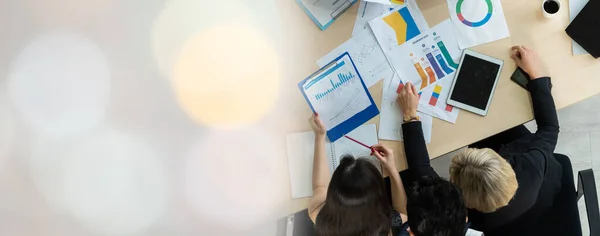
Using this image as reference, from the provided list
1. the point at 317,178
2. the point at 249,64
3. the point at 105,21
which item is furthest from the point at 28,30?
the point at 317,178

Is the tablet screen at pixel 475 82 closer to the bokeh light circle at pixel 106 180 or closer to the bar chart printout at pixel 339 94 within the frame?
the bar chart printout at pixel 339 94

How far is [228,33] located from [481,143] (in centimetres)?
92

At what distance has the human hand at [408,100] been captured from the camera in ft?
3.91

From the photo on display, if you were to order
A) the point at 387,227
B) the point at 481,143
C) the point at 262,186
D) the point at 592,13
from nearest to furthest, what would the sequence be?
the point at 387,227 < the point at 592,13 < the point at 262,186 < the point at 481,143

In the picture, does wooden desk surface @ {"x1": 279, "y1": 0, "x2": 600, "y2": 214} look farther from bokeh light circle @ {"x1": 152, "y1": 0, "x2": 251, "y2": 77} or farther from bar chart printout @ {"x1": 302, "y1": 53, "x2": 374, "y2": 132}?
bokeh light circle @ {"x1": 152, "y1": 0, "x2": 251, "y2": 77}

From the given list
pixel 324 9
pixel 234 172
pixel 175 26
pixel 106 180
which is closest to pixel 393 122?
pixel 324 9

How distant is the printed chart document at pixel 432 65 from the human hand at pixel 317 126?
24 centimetres

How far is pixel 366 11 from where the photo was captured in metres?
1.23

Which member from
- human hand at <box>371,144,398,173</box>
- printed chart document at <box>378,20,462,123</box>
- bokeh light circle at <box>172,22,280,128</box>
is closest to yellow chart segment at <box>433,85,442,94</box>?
printed chart document at <box>378,20,462,123</box>

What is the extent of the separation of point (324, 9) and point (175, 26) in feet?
1.43

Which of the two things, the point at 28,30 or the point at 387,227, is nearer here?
the point at 387,227

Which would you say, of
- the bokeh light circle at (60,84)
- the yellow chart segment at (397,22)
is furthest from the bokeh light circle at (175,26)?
the yellow chart segment at (397,22)

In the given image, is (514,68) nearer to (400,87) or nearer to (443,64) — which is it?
(443,64)

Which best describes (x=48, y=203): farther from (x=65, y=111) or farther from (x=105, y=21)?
(x=105, y=21)
